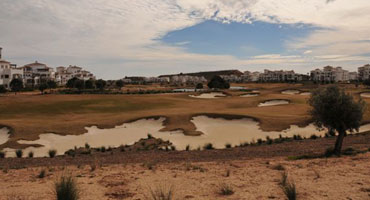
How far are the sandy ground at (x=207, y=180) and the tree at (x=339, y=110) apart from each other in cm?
321

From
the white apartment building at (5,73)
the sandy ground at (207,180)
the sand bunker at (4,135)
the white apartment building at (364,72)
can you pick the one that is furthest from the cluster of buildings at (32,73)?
the white apartment building at (364,72)

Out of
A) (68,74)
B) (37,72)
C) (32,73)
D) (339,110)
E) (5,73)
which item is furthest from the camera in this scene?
(68,74)

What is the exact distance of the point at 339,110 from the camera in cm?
1730

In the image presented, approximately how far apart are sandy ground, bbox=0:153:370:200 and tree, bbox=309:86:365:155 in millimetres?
3210

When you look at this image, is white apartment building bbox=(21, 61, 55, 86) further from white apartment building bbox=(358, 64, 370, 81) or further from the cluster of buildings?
white apartment building bbox=(358, 64, 370, 81)

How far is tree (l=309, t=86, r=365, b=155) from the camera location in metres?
17.2

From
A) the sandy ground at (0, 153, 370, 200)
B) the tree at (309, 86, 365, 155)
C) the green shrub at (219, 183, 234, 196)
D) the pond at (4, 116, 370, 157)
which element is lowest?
the pond at (4, 116, 370, 157)

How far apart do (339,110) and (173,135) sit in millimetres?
17094

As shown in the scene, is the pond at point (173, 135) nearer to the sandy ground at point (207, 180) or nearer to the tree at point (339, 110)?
the tree at point (339, 110)

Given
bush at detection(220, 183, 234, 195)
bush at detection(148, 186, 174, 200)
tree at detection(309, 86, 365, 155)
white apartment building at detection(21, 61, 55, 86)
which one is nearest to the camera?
bush at detection(148, 186, 174, 200)

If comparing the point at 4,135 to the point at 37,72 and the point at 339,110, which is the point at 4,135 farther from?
the point at 37,72

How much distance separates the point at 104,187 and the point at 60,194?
9.00ft

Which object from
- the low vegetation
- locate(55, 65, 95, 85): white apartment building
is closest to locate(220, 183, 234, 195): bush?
the low vegetation

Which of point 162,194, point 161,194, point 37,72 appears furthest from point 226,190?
point 37,72
